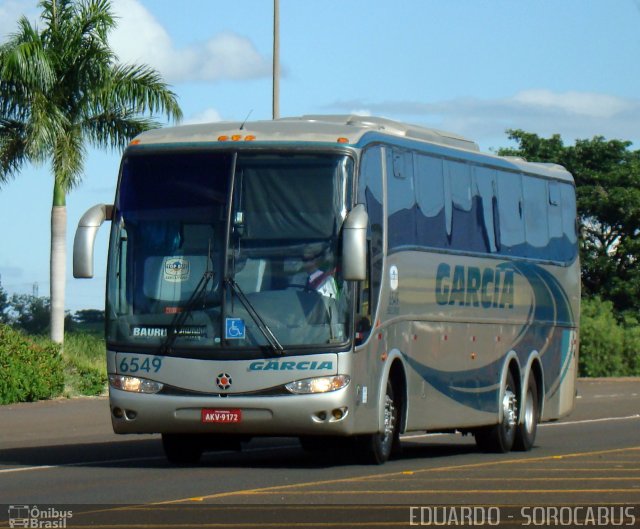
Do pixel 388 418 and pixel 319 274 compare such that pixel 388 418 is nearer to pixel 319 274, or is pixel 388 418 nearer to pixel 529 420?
pixel 319 274

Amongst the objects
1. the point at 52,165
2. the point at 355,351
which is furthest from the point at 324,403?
the point at 52,165

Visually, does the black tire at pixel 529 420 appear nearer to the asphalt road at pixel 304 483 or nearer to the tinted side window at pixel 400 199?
the asphalt road at pixel 304 483

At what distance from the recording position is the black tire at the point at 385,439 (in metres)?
16.5

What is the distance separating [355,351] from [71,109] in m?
21.1

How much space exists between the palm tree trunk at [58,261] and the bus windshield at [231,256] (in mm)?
18774

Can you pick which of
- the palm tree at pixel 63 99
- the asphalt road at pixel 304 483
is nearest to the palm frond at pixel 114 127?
the palm tree at pixel 63 99

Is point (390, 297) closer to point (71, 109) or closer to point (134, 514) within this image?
point (134, 514)

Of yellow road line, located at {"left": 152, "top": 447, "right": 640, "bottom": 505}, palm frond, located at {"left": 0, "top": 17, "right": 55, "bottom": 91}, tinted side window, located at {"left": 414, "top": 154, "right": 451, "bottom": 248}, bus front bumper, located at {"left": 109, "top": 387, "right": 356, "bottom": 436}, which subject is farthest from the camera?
palm frond, located at {"left": 0, "top": 17, "right": 55, "bottom": 91}

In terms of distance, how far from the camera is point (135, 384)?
1591cm

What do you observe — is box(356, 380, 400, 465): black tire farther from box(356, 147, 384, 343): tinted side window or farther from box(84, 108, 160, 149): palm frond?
box(84, 108, 160, 149): palm frond

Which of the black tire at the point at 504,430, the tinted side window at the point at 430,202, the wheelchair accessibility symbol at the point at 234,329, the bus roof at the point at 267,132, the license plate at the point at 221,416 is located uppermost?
the bus roof at the point at 267,132

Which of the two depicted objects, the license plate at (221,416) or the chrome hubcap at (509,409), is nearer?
the license plate at (221,416)

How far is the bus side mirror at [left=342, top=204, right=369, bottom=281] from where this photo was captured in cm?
Answer: 1521

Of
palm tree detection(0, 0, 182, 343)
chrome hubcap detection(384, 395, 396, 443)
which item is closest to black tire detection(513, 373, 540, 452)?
chrome hubcap detection(384, 395, 396, 443)
